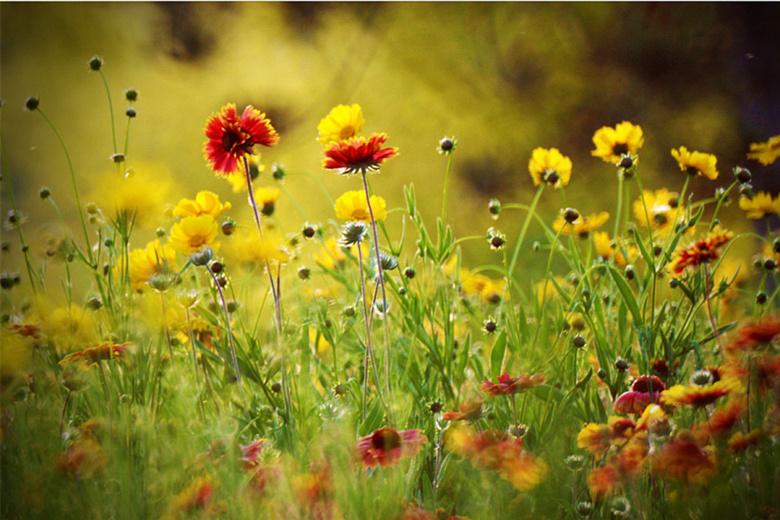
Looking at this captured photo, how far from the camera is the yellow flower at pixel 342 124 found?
27.7 inches

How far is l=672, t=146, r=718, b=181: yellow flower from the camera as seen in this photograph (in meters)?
0.78

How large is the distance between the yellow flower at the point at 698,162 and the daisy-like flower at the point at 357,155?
440mm

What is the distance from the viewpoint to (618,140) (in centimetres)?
85

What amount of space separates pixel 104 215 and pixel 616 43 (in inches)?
51.2

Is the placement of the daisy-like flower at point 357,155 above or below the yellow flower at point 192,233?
above

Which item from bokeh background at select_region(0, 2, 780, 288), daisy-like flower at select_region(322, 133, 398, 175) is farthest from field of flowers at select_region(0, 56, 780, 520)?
bokeh background at select_region(0, 2, 780, 288)

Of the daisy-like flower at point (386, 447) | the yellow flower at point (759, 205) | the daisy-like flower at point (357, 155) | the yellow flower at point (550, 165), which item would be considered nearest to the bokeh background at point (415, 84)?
the yellow flower at point (550, 165)

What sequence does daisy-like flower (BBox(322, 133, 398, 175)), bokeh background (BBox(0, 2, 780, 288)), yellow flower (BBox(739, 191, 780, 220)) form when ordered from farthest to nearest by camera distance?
1. bokeh background (BBox(0, 2, 780, 288))
2. yellow flower (BBox(739, 191, 780, 220))
3. daisy-like flower (BBox(322, 133, 398, 175))

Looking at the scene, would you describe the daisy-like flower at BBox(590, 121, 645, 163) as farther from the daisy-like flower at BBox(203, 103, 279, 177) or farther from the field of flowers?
the daisy-like flower at BBox(203, 103, 279, 177)

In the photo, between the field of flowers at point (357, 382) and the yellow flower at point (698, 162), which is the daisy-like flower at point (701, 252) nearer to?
the field of flowers at point (357, 382)

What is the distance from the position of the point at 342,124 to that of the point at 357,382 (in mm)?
317

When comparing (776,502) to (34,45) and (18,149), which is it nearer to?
(18,149)

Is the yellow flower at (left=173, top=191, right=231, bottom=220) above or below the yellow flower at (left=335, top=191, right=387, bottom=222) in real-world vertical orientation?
above

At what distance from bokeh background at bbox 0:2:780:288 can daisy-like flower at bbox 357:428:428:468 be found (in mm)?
532
